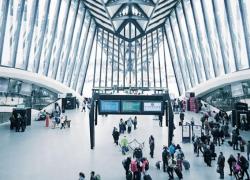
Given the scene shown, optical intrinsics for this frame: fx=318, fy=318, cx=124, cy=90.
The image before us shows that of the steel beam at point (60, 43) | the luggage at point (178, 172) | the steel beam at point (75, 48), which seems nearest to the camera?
the luggage at point (178, 172)

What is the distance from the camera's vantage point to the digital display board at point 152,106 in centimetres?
1343

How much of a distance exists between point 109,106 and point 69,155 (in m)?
2.72

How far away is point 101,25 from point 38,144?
28710 mm

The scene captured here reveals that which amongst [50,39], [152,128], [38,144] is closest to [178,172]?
[38,144]

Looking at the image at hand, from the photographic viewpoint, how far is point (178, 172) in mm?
9656

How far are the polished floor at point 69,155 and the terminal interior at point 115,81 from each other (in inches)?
1.6

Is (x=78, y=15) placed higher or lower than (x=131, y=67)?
higher

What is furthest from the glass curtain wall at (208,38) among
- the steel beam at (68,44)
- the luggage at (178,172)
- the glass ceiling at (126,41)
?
the luggage at (178,172)

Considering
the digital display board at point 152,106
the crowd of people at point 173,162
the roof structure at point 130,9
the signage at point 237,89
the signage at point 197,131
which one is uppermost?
the roof structure at point 130,9

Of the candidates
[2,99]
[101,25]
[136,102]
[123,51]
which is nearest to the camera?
[136,102]

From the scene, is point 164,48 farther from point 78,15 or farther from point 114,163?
point 114,163

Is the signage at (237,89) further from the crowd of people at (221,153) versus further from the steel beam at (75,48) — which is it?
the steel beam at (75,48)

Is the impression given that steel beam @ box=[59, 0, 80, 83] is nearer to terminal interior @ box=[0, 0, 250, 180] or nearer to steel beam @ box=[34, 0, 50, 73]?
terminal interior @ box=[0, 0, 250, 180]

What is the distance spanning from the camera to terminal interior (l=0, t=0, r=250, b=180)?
12.6 meters
